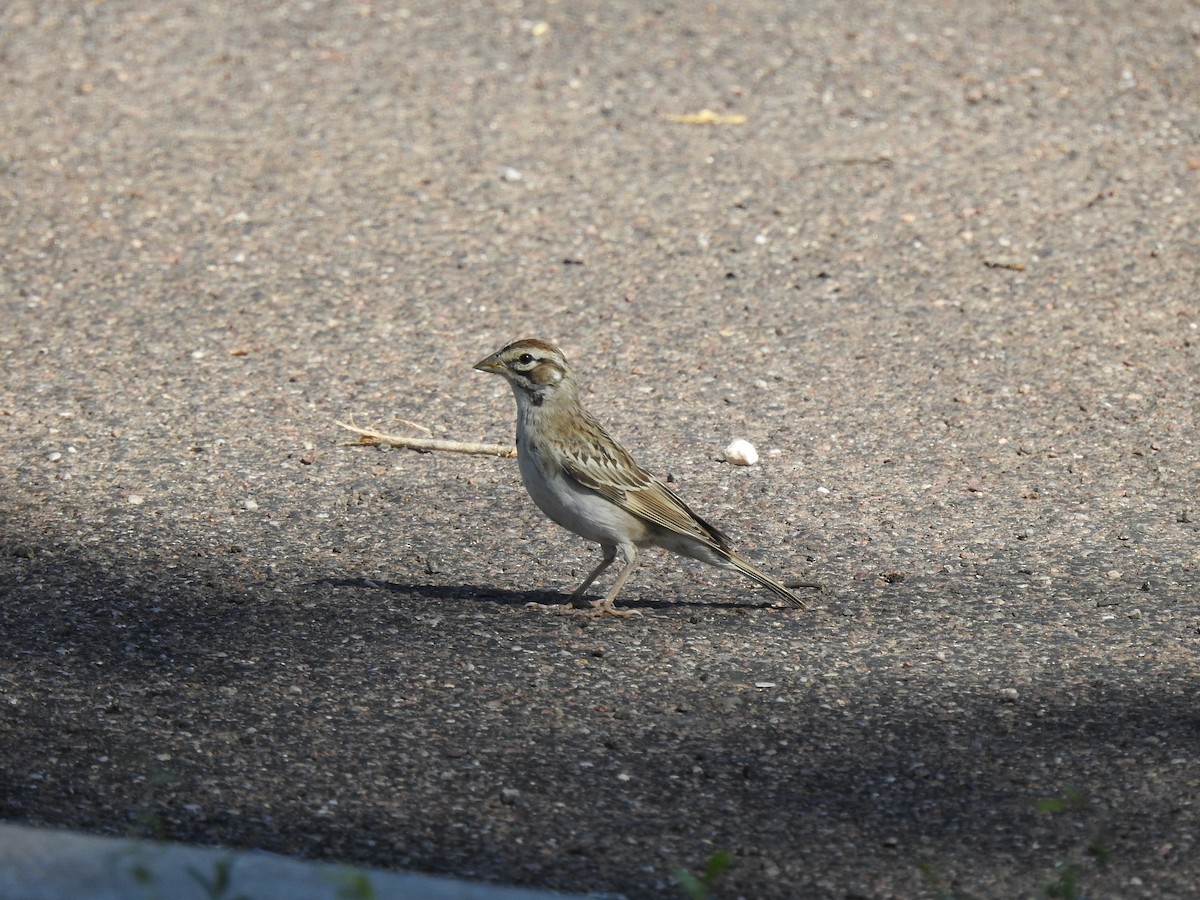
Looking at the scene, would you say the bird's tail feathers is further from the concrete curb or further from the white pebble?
the concrete curb

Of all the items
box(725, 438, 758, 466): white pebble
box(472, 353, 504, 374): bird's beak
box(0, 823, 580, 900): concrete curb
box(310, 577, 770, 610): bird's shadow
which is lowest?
box(0, 823, 580, 900): concrete curb

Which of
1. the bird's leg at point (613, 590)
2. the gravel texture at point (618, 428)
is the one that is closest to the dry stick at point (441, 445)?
the gravel texture at point (618, 428)

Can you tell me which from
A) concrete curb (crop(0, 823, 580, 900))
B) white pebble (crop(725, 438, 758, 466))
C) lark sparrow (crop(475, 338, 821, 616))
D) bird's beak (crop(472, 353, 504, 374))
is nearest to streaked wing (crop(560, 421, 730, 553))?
lark sparrow (crop(475, 338, 821, 616))

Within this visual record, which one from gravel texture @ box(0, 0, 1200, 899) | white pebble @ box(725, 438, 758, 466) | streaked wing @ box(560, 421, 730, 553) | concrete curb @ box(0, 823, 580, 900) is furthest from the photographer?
white pebble @ box(725, 438, 758, 466)

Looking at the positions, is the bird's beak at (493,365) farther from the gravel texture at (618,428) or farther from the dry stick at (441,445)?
the dry stick at (441,445)

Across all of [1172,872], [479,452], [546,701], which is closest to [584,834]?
[546,701]

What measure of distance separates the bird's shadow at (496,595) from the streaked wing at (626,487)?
334mm

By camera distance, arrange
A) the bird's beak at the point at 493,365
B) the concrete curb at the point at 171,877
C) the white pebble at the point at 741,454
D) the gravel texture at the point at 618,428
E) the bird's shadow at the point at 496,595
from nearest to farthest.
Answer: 1. the concrete curb at the point at 171,877
2. the gravel texture at the point at 618,428
3. the bird's shadow at the point at 496,595
4. the bird's beak at the point at 493,365
5. the white pebble at the point at 741,454

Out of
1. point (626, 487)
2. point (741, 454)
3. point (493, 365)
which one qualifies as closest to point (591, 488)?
point (626, 487)

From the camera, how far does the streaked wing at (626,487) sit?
659cm

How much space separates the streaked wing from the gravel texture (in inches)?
15.1

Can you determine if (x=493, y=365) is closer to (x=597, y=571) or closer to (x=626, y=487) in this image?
(x=626, y=487)

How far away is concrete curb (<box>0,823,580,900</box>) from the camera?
3809mm

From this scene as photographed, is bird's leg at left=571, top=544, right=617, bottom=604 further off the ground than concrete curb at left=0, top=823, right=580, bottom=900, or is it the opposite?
bird's leg at left=571, top=544, right=617, bottom=604
